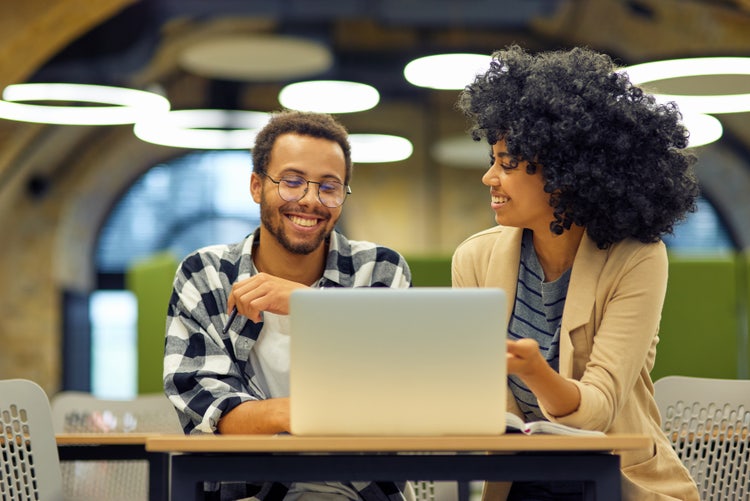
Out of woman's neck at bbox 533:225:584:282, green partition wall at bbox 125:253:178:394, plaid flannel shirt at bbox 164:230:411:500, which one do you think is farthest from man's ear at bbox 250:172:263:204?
green partition wall at bbox 125:253:178:394

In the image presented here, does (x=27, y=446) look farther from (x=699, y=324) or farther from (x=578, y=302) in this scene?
(x=699, y=324)

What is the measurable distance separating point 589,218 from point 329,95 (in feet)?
22.0

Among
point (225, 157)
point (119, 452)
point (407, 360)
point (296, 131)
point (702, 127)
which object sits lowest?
point (119, 452)

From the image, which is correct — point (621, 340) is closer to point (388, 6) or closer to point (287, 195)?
point (287, 195)

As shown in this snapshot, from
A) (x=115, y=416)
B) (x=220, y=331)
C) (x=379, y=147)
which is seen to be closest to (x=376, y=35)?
(x=379, y=147)

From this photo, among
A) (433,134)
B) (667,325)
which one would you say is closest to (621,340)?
(667,325)

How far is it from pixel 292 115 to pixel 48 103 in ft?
21.7

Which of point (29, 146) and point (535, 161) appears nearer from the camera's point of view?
point (535, 161)

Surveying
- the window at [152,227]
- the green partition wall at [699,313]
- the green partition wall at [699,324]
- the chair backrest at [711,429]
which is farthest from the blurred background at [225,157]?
the chair backrest at [711,429]

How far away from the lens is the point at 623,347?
1.98 metres

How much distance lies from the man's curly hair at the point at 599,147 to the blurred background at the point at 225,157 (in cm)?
772

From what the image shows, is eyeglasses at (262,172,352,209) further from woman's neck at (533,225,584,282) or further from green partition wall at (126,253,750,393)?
green partition wall at (126,253,750,393)

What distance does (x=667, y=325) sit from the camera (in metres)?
4.67

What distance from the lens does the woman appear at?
6.66 ft
